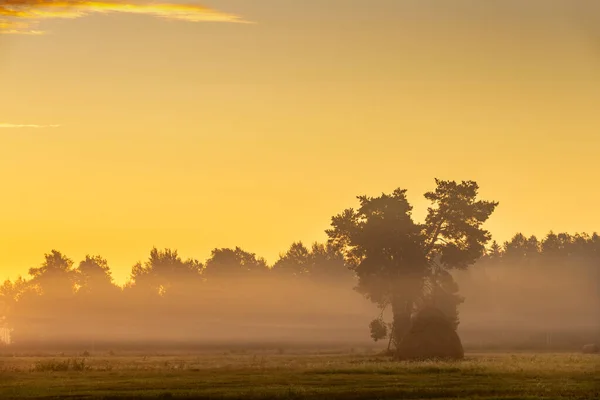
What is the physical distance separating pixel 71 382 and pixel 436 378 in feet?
71.8

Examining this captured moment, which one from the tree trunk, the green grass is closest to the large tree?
the tree trunk

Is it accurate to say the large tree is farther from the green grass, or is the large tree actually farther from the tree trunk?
the green grass

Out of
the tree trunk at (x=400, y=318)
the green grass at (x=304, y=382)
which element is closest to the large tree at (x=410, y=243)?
the tree trunk at (x=400, y=318)

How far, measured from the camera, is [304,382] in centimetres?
A: 6178

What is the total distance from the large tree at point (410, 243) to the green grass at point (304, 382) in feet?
144

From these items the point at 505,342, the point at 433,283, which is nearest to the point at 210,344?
the point at 505,342

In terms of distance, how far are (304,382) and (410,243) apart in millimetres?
63012

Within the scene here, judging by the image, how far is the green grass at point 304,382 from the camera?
177 feet

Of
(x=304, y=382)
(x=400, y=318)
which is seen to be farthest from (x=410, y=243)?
(x=304, y=382)

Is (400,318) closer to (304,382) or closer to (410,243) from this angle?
(410,243)

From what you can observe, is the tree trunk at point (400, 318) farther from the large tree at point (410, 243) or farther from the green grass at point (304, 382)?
the green grass at point (304, 382)

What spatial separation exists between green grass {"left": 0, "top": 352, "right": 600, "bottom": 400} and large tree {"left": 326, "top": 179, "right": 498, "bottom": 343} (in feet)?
144

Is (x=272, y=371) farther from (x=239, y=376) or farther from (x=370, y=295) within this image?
(x=370, y=295)

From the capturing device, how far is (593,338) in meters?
170
